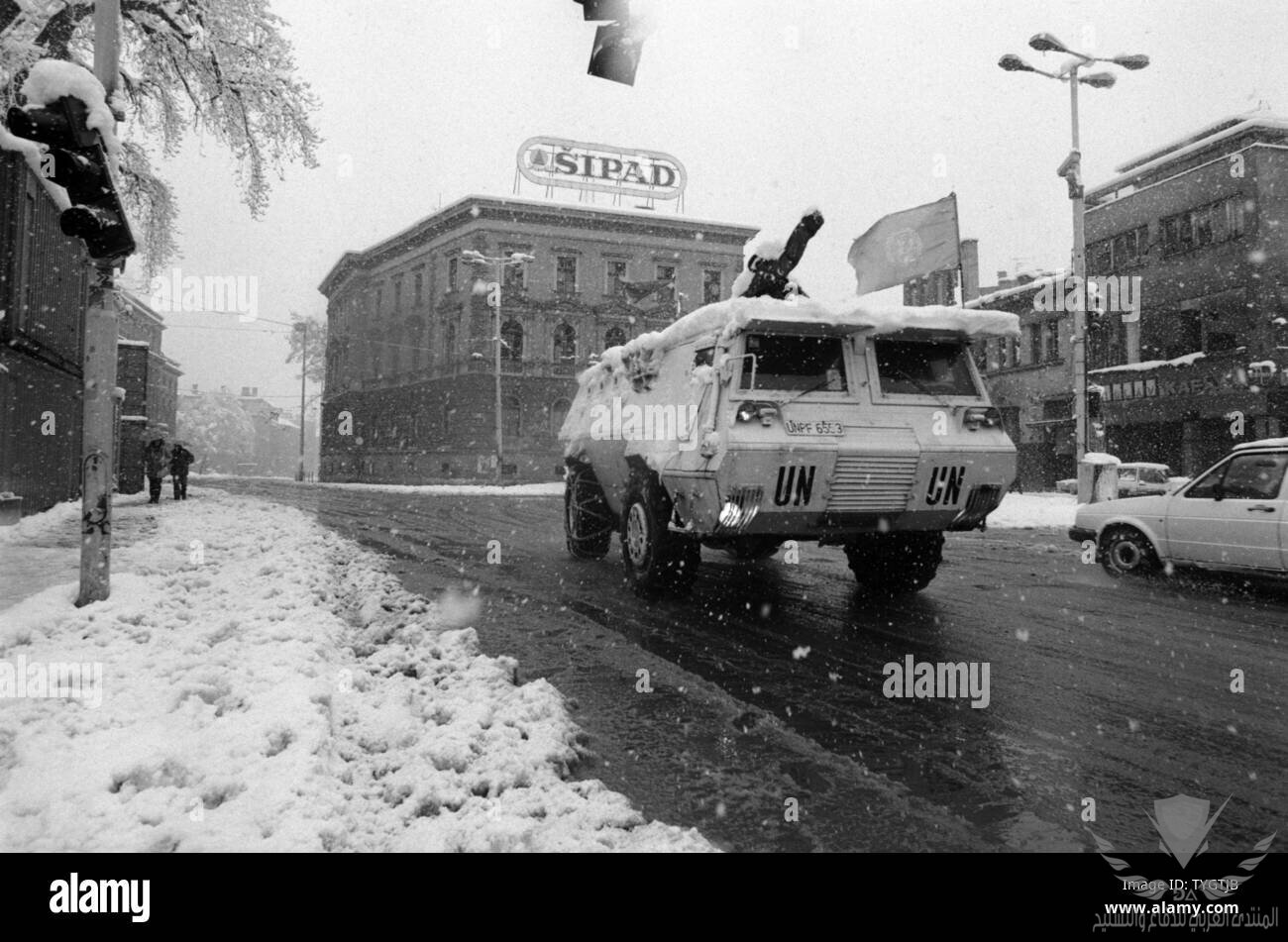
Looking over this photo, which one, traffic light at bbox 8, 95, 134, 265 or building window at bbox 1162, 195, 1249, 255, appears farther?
building window at bbox 1162, 195, 1249, 255

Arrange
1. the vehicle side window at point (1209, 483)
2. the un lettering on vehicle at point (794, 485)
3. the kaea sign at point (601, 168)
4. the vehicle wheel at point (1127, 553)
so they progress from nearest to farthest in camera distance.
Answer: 1. the un lettering on vehicle at point (794, 485)
2. the vehicle side window at point (1209, 483)
3. the vehicle wheel at point (1127, 553)
4. the kaea sign at point (601, 168)

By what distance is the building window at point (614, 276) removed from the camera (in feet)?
158

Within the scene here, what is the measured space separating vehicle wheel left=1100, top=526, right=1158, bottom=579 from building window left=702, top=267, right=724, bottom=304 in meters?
41.2

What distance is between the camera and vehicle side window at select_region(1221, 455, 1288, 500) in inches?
300

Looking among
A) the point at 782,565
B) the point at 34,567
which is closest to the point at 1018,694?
the point at 782,565

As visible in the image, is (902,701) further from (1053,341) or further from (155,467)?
(1053,341)

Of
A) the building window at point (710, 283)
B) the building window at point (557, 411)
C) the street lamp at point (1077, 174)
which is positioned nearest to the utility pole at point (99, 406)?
the street lamp at point (1077, 174)

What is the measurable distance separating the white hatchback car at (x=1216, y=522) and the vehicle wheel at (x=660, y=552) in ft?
17.4

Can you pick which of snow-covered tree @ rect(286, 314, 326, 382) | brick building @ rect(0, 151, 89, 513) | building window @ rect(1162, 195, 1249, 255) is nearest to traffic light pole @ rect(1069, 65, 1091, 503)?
building window @ rect(1162, 195, 1249, 255)

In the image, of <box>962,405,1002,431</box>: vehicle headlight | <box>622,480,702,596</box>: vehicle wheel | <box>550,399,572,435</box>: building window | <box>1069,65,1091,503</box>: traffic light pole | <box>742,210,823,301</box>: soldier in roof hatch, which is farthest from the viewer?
<box>550,399,572,435</box>: building window

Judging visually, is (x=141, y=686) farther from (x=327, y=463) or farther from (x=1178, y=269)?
(x=327, y=463)

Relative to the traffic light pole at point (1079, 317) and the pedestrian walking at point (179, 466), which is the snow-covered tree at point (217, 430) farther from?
the traffic light pole at point (1079, 317)

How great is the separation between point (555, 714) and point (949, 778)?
1.80 m

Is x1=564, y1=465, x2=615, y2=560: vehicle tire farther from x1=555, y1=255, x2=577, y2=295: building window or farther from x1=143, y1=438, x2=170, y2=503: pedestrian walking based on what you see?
x1=555, y1=255, x2=577, y2=295: building window
